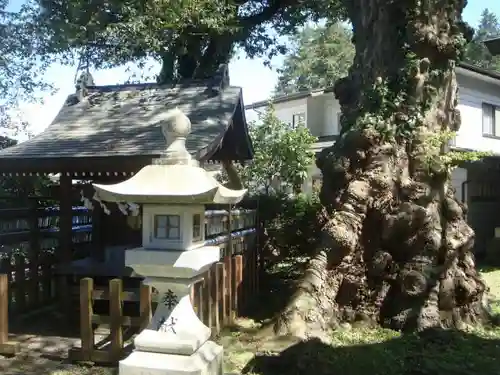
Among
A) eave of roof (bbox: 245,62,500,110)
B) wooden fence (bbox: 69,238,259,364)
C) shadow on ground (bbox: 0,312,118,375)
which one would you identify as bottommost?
shadow on ground (bbox: 0,312,118,375)

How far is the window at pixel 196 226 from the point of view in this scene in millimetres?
5543

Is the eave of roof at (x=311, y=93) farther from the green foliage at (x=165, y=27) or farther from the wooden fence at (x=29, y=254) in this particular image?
the wooden fence at (x=29, y=254)

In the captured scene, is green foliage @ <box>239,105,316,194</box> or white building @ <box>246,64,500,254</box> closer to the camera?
white building @ <box>246,64,500,254</box>

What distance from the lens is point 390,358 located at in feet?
22.9

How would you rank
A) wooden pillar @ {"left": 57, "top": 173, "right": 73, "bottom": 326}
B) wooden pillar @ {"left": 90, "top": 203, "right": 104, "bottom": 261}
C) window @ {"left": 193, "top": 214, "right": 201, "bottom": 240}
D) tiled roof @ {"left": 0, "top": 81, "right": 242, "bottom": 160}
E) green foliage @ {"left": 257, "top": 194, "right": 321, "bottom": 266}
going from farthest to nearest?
1. green foliage @ {"left": 257, "top": 194, "right": 321, "bottom": 266}
2. wooden pillar @ {"left": 90, "top": 203, "right": 104, "bottom": 261}
3. wooden pillar @ {"left": 57, "top": 173, "right": 73, "bottom": 326}
4. tiled roof @ {"left": 0, "top": 81, "right": 242, "bottom": 160}
5. window @ {"left": 193, "top": 214, "right": 201, "bottom": 240}

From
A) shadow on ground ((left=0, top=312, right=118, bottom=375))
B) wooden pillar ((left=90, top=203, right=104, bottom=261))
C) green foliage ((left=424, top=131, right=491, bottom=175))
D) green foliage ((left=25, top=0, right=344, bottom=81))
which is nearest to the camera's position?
shadow on ground ((left=0, top=312, right=118, bottom=375))

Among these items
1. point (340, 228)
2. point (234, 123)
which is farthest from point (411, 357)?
point (234, 123)

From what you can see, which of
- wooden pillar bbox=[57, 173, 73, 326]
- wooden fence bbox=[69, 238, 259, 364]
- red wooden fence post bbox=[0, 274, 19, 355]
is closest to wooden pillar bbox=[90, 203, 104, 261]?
wooden pillar bbox=[57, 173, 73, 326]

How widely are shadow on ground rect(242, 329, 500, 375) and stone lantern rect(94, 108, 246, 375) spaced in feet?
5.05

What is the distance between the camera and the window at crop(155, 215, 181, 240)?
5.37 m

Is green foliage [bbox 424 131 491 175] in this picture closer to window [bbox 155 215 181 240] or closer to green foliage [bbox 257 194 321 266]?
green foliage [bbox 257 194 321 266]

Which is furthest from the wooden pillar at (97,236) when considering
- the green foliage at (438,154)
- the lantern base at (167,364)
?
the green foliage at (438,154)

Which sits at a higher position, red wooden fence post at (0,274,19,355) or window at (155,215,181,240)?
window at (155,215,181,240)

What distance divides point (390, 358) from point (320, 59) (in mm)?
40590
